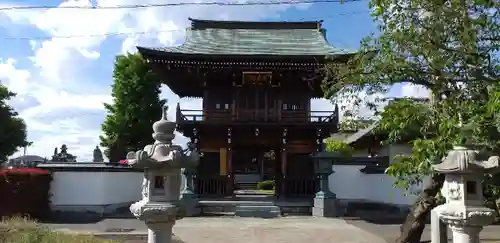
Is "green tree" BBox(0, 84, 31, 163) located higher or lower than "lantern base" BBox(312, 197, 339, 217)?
higher

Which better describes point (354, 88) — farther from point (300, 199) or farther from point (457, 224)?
point (300, 199)

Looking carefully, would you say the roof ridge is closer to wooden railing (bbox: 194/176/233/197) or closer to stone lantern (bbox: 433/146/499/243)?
wooden railing (bbox: 194/176/233/197)

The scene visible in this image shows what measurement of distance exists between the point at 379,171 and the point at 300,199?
12.8 ft

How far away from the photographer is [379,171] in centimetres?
1991

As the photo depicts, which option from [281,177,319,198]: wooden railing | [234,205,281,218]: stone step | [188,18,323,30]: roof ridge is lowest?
[234,205,281,218]: stone step

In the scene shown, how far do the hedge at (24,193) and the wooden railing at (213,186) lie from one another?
6.54 meters

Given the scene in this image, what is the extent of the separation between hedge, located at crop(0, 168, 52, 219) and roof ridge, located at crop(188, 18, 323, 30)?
12.1 meters

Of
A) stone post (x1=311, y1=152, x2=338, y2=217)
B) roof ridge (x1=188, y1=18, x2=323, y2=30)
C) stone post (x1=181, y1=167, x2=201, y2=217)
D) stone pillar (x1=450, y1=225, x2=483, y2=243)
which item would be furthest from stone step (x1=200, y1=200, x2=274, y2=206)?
stone pillar (x1=450, y1=225, x2=483, y2=243)

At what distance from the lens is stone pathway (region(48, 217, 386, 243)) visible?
12117 millimetres

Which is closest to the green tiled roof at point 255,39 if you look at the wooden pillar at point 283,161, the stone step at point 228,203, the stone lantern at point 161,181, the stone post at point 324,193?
the wooden pillar at point 283,161

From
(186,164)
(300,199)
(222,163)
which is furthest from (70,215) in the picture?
(186,164)

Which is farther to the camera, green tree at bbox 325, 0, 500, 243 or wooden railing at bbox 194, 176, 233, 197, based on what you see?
wooden railing at bbox 194, 176, 233, 197

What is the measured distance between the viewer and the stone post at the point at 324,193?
58.9 ft

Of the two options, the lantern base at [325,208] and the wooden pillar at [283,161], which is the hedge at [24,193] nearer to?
the wooden pillar at [283,161]
